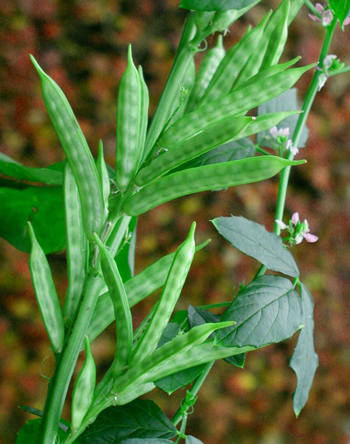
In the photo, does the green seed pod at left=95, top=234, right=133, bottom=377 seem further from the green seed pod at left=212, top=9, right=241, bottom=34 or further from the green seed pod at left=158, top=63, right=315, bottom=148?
the green seed pod at left=212, top=9, right=241, bottom=34

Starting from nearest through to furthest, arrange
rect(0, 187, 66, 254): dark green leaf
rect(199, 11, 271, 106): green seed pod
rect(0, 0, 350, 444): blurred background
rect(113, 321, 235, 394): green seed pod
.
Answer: rect(113, 321, 235, 394): green seed pod → rect(199, 11, 271, 106): green seed pod → rect(0, 187, 66, 254): dark green leaf → rect(0, 0, 350, 444): blurred background

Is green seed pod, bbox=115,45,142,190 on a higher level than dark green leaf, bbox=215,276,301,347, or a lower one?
higher

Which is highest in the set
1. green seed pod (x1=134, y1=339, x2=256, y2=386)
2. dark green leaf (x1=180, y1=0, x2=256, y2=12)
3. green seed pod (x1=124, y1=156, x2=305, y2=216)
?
dark green leaf (x1=180, y1=0, x2=256, y2=12)

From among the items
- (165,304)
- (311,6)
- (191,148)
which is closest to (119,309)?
(165,304)

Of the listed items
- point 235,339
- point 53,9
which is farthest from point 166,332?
point 53,9

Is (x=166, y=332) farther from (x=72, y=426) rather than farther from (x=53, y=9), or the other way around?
(x=53, y=9)

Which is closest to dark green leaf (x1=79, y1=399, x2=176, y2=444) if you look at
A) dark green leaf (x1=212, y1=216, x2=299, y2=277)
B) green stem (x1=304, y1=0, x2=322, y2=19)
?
dark green leaf (x1=212, y1=216, x2=299, y2=277)

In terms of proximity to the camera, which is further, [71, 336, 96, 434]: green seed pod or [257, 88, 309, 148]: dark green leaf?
[257, 88, 309, 148]: dark green leaf
